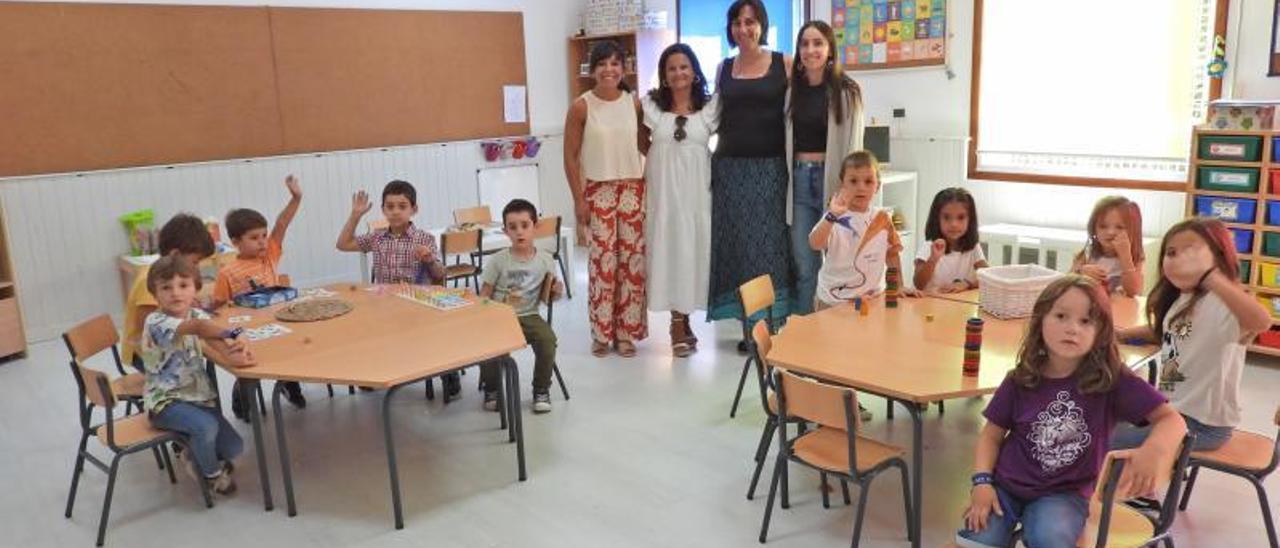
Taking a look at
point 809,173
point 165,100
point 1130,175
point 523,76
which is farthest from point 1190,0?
point 165,100

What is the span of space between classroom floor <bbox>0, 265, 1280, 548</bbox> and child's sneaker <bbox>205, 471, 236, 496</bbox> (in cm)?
7

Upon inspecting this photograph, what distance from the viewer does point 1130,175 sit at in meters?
5.56

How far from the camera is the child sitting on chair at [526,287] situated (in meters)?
4.17

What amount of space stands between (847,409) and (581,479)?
4.29 ft

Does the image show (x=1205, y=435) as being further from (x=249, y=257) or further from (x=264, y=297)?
(x=249, y=257)

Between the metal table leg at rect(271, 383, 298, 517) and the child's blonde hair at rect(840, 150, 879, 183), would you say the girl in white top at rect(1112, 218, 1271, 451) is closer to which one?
the child's blonde hair at rect(840, 150, 879, 183)

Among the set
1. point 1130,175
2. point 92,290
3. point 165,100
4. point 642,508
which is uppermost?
point 165,100

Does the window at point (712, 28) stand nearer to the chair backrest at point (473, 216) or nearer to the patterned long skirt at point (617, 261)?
the chair backrest at point (473, 216)

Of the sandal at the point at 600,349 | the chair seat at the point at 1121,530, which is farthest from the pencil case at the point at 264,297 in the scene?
the chair seat at the point at 1121,530

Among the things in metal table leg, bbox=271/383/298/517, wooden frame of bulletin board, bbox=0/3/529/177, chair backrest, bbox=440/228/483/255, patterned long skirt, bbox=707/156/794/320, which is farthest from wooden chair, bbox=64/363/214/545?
wooden frame of bulletin board, bbox=0/3/529/177

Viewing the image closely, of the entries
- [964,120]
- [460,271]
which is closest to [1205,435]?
[964,120]

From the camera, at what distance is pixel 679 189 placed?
4930 mm

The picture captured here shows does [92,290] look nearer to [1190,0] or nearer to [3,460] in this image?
[3,460]

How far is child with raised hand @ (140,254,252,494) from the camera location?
3.10 m
